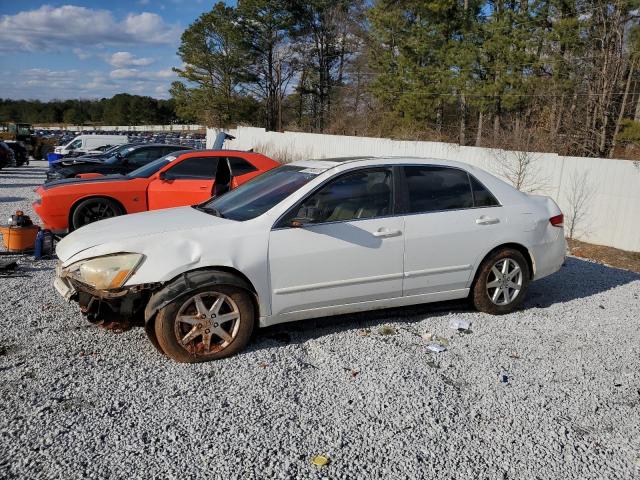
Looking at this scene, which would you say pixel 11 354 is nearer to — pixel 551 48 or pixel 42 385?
pixel 42 385

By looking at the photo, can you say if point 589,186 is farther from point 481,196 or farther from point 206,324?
point 206,324

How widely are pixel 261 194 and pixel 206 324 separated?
136cm

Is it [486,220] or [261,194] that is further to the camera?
[486,220]

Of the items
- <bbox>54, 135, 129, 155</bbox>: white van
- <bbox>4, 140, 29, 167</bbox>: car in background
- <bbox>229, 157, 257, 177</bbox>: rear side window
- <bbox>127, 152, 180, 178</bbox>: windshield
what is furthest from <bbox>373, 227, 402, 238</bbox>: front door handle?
<bbox>4, 140, 29, 167</bbox>: car in background

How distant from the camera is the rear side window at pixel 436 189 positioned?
487 centimetres

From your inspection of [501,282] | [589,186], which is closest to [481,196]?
[501,282]

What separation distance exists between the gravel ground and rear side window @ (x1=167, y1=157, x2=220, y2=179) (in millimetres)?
3946

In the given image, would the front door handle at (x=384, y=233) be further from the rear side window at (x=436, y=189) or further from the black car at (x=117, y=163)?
the black car at (x=117, y=163)

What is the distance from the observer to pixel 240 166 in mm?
8961

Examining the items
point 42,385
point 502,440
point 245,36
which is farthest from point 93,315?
point 245,36

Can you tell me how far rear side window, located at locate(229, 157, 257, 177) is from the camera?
350 inches

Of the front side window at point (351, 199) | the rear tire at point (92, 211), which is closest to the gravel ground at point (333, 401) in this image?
the front side window at point (351, 199)

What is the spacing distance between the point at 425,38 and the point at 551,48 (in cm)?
927

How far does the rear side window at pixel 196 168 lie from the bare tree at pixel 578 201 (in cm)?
775
